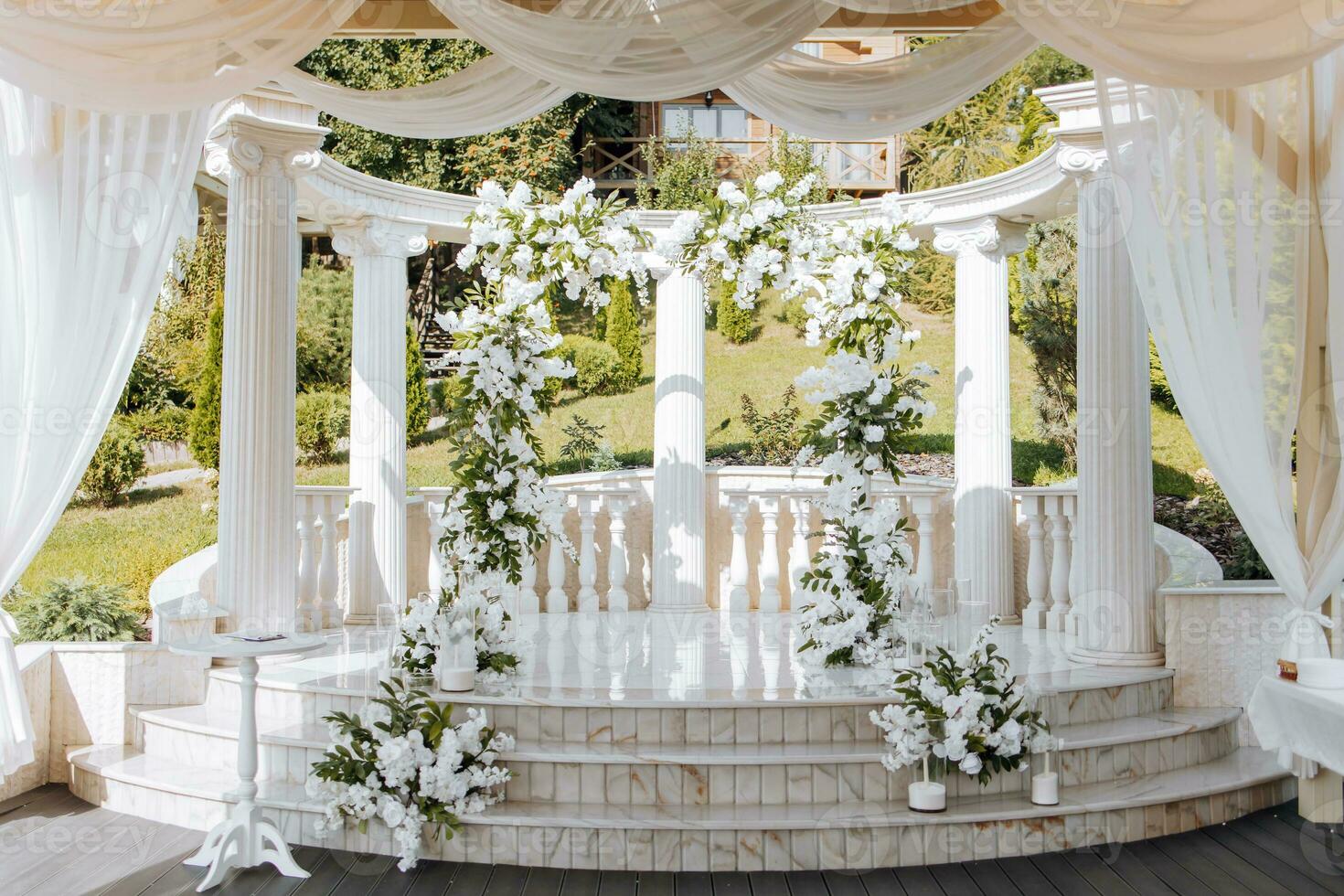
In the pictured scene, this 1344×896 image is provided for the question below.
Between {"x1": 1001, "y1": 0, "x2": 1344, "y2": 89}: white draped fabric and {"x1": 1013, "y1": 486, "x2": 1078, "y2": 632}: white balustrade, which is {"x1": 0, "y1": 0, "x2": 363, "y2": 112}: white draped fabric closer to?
{"x1": 1001, "y1": 0, "x2": 1344, "y2": 89}: white draped fabric

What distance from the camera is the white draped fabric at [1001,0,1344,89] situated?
11.9 feet

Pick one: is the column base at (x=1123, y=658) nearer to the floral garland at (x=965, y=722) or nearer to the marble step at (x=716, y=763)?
the marble step at (x=716, y=763)

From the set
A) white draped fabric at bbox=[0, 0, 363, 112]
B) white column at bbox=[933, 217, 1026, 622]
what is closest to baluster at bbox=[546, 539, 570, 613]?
white column at bbox=[933, 217, 1026, 622]

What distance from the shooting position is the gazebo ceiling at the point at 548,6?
4.17m

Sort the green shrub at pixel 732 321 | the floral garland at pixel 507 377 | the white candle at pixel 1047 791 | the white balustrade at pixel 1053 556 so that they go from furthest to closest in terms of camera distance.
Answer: the green shrub at pixel 732 321 < the white balustrade at pixel 1053 556 < the floral garland at pixel 507 377 < the white candle at pixel 1047 791

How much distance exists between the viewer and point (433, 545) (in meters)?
8.57

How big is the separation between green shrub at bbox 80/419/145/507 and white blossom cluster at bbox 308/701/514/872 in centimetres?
949

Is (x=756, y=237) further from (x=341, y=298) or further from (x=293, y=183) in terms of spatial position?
(x=341, y=298)

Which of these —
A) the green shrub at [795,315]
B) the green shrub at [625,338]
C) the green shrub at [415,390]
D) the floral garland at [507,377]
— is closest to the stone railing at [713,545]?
the floral garland at [507,377]

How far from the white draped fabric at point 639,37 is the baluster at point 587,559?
5.28 meters

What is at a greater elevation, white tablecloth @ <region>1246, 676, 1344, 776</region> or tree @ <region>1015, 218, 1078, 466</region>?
tree @ <region>1015, 218, 1078, 466</region>

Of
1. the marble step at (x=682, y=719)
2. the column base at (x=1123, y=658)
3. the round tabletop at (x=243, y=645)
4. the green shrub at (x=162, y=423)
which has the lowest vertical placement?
the marble step at (x=682, y=719)

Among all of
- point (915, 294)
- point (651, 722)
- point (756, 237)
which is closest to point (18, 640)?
point (651, 722)

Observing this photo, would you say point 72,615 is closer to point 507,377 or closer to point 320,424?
point 507,377
